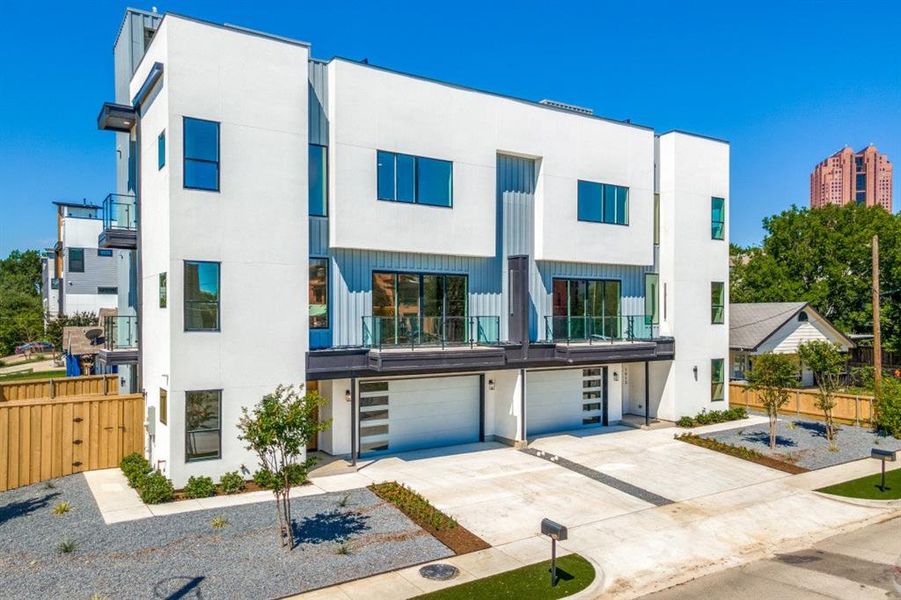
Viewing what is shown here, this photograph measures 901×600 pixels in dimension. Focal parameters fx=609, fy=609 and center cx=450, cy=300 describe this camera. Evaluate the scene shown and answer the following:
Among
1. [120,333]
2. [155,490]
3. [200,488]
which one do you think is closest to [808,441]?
[200,488]

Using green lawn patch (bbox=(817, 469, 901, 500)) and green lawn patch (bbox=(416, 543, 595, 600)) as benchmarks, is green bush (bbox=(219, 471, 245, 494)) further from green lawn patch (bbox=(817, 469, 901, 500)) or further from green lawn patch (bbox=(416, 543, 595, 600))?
green lawn patch (bbox=(817, 469, 901, 500))

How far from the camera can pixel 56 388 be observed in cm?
1761

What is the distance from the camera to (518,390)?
18.2 meters

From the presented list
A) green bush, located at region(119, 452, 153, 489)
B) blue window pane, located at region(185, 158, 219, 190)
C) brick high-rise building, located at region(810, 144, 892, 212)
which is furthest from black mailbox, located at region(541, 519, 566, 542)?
brick high-rise building, located at region(810, 144, 892, 212)

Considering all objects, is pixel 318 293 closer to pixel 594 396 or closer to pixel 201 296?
pixel 201 296

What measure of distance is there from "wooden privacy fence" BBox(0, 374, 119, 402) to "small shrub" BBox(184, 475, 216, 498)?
5.81m

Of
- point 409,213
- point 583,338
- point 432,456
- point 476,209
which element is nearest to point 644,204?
point 583,338

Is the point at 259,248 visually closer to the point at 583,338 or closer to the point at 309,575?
the point at 309,575

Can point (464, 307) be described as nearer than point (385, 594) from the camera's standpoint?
No

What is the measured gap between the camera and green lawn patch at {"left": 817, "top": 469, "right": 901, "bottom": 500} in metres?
14.0

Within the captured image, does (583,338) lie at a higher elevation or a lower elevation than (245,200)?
lower

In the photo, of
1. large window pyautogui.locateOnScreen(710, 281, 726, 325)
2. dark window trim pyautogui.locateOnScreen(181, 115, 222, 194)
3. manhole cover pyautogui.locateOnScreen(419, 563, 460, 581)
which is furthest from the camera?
large window pyautogui.locateOnScreen(710, 281, 726, 325)

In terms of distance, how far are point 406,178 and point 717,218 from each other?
13.2 m

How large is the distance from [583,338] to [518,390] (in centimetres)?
295
